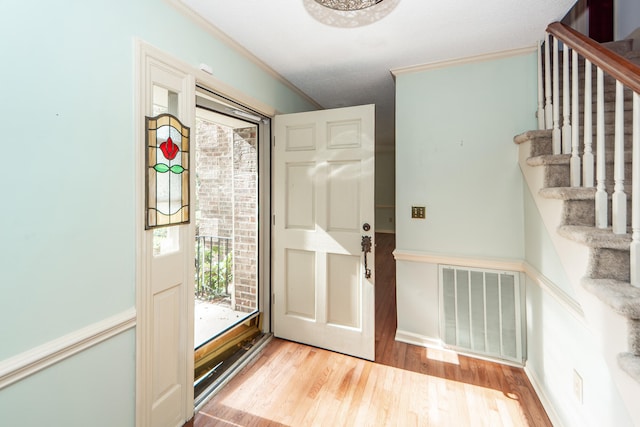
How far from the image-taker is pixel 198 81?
5.70 ft

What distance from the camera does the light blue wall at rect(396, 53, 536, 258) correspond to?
7.38 ft

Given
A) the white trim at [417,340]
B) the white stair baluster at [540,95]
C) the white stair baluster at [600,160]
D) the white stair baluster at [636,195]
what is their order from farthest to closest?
the white trim at [417,340], the white stair baluster at [540,95], the white stair baluster at [600,160], the white stair baluster at [636,195]

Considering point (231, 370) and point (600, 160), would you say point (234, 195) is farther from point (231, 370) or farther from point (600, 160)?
point (600, 160)

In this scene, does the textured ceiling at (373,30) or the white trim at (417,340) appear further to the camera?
the white trim at (417,340)

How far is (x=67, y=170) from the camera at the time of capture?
1.12m

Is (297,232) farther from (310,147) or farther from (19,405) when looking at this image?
(19,405)

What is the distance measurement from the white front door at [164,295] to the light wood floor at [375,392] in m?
0.31

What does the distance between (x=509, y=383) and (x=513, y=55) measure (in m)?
2.51

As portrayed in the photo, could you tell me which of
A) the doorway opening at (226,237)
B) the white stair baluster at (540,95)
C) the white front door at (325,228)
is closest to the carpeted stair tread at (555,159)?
the white stair baluster at (540,95)

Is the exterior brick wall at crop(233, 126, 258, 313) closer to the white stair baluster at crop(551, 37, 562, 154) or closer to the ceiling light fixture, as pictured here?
the ceiling light fixture

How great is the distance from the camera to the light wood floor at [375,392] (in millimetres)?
1696

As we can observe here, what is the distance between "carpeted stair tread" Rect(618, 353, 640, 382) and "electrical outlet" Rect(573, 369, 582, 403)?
21.9 inches

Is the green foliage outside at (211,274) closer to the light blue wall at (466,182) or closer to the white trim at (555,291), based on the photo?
the light blue wall at (466,182)

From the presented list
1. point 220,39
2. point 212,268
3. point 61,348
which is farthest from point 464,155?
point 212,268
